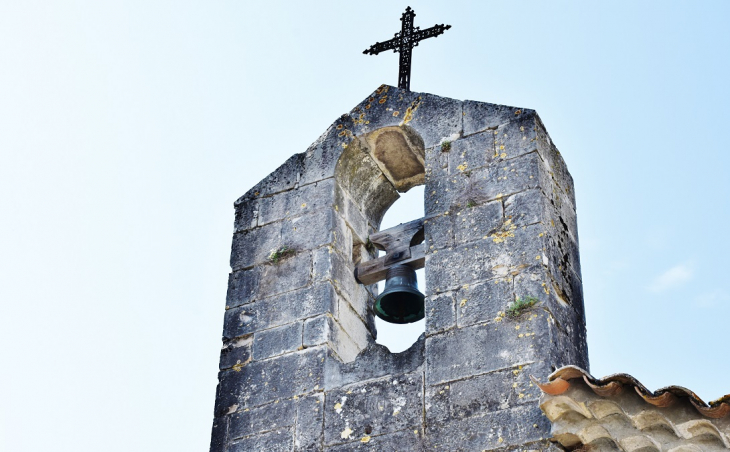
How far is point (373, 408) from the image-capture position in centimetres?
663

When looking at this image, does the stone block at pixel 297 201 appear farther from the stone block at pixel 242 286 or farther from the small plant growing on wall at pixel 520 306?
the small plant growing on wall at pixel 520 306

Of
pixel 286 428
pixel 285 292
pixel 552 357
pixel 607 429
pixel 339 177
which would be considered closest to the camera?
pixel 607 429

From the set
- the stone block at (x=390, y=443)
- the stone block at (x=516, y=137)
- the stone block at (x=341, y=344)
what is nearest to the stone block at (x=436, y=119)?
the stone block at (x=516, y=137)

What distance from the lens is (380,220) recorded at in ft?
26.9

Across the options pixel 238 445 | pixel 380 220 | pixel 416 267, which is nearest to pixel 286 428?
pixel 238 445

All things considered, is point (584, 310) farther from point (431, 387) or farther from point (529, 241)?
point (431, 387)

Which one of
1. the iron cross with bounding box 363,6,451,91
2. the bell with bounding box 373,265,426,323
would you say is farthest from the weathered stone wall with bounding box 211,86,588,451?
the iron cross with bounding box 363,6,451,91

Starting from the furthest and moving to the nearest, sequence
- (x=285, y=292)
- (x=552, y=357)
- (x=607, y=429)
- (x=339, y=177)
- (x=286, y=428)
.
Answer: (x=339, y=177)
(x=285, y=292)
(x=286, y=428)
(x=552, y=357)
(x=607, y=429)

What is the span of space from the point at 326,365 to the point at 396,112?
5.86 ft

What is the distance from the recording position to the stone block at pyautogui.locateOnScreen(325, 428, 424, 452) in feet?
20.9

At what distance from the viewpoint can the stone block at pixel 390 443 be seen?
6.37 m

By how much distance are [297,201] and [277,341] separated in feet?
3.40

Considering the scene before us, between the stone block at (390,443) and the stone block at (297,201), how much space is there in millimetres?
1678

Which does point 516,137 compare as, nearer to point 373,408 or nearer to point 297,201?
point 297,201
